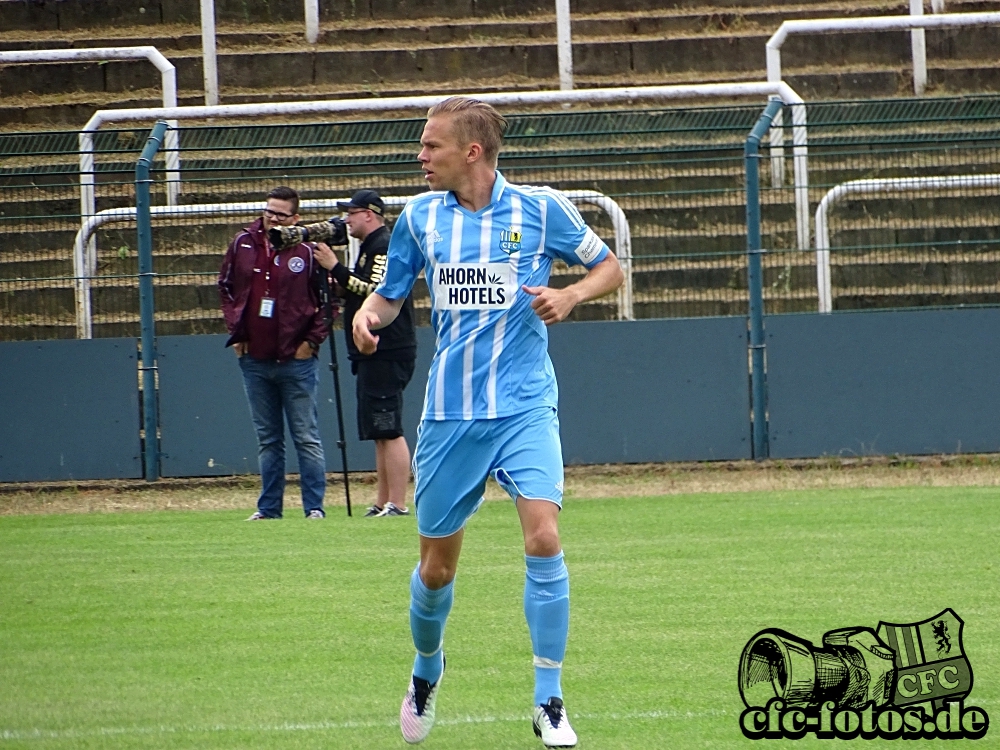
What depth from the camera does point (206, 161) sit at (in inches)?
545

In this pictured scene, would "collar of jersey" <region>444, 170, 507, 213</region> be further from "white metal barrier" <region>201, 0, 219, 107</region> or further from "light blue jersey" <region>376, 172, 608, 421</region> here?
"white metal barrier" <region>201, 0, 219, 107</region>

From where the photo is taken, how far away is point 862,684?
5.61 meters

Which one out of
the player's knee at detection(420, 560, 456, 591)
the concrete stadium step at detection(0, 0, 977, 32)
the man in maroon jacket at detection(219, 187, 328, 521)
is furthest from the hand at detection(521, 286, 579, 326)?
the concrete stadium step at detection(0, 0, 977, 32)

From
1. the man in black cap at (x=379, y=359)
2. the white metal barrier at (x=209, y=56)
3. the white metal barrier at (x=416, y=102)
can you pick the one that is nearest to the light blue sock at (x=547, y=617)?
the man in black cap at (x=379, y=359)

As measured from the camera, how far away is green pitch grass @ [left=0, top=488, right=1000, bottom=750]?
5.38 m

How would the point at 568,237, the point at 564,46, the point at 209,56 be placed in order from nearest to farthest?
the point at 568,237 → the point at 564,46 → the point at 209,56

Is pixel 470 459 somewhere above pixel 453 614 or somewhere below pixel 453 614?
above

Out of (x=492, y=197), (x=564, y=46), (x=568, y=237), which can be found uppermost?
(x=564, y=46)

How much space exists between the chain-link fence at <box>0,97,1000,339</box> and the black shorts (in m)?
3.00

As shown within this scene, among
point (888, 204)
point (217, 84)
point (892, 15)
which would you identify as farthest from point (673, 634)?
point (892, 15)

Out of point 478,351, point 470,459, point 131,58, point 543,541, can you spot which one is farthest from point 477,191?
point 131,58

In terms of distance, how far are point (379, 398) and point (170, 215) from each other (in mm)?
3694

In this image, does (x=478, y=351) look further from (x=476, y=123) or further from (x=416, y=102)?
(x=416, y=102)

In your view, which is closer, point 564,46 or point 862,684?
point 862,684
